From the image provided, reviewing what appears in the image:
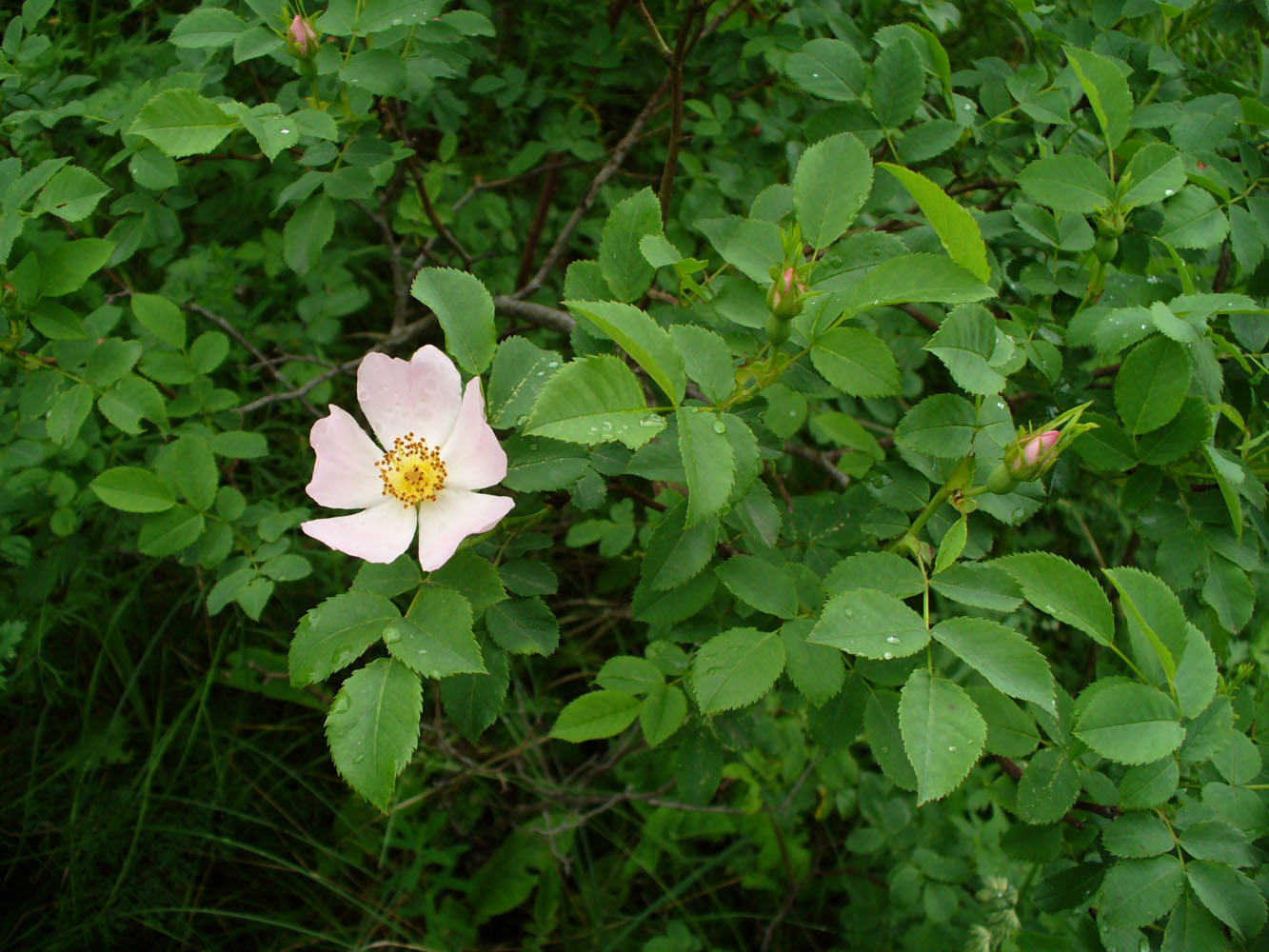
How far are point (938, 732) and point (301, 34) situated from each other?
1.30 metres

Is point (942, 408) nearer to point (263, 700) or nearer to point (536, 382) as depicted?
point (536, 382)

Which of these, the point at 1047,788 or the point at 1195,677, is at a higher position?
the point at 1195,677

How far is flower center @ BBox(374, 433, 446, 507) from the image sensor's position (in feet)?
3.78

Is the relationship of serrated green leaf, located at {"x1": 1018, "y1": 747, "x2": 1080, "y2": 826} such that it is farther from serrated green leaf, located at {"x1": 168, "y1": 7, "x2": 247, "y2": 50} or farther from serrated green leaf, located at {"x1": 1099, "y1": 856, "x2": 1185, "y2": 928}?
serrated green leaf, located at {"x1": 168, "y1": 7, "x2": 247, "y2": 50}

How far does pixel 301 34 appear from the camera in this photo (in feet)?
4.20

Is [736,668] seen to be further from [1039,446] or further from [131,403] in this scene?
[131,403]

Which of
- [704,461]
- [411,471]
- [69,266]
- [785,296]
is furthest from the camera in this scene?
[69,266]

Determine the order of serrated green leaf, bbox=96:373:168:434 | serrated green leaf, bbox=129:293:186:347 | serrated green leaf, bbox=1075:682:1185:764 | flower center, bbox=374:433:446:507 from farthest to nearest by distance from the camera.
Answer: serrated green leaf, bbox=129:293:186:347 < serrated green leaf, bbox=96:373:168:434 < flower center, bbox=374:433:446:507 < serrated green leaf, bbox=1075:682:1185:764

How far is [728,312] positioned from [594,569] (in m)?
1.74

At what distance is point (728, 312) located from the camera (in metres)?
1.10

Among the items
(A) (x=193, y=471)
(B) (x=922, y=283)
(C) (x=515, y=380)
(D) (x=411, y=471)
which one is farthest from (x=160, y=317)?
(B) (x=922, y=283)

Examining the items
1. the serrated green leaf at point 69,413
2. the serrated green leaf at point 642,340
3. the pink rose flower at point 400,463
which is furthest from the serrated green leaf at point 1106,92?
the serrated green leaf at point 69,413

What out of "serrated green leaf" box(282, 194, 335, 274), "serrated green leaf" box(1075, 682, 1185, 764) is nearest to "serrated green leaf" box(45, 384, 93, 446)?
"serrated green leaf" box(282, 194, 335, 274)

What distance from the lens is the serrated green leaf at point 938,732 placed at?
83 cm
